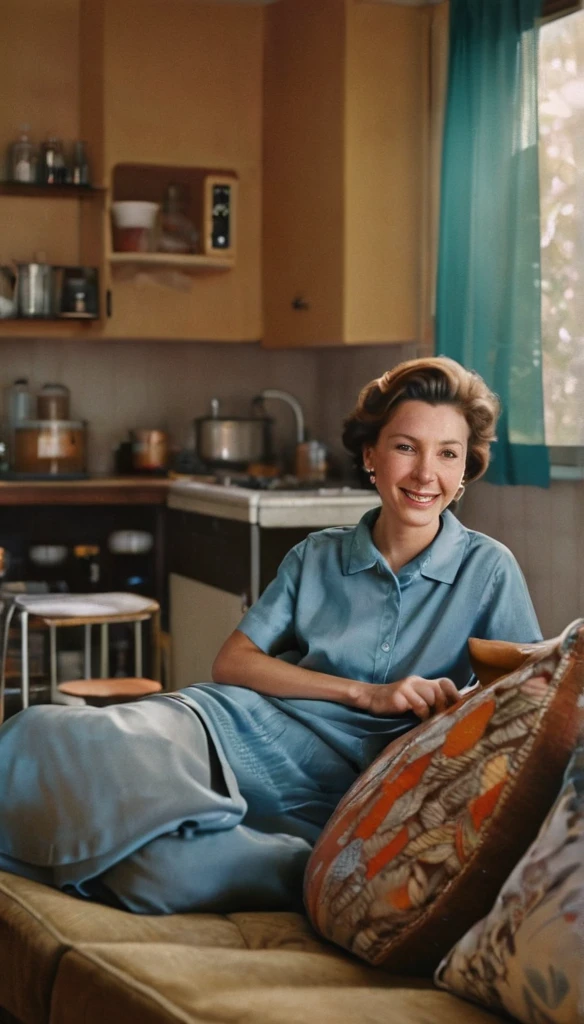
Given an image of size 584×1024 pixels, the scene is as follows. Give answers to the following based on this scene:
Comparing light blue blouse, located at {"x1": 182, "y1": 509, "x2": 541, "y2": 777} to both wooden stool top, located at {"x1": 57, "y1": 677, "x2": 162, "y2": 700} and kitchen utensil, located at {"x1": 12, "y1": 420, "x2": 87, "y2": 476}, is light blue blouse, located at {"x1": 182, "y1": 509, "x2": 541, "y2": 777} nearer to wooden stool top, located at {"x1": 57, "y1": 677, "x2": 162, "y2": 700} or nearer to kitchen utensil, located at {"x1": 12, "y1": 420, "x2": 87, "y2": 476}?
wooden stool top, located at {"x1": 57, "y1": 677, "x2": 162, "y2": 700}

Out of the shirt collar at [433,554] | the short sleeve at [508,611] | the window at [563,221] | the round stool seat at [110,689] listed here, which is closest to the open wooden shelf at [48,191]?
the window at [563,221]

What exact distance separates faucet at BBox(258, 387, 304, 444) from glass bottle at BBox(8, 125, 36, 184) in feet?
3.91

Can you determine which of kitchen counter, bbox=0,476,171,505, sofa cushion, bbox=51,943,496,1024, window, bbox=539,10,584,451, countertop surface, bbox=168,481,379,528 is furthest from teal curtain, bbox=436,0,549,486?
sofa cushion, bbox=51,943,496,1024

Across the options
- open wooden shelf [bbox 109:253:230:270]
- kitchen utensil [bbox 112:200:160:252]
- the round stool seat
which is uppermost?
kitchen utensil [bbox 112:200:160:252]

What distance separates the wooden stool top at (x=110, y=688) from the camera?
3.46m

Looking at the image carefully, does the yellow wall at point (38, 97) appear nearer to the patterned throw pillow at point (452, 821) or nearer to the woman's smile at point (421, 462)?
the woman's smile at point (421, 462)

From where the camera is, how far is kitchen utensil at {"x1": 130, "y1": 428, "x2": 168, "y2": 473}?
4992 millimetres

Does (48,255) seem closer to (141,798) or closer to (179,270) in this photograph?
(179,270)

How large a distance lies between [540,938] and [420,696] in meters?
0.69

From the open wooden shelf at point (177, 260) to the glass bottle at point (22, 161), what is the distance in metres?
0.43

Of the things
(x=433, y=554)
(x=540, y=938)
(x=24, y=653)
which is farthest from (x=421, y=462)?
(x=24, y=653)

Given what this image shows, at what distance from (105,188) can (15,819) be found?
346cm

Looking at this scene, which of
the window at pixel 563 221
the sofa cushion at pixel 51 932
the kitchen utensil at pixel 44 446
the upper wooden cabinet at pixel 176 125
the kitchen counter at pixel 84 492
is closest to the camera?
the sofa cushion at pixel 51 932

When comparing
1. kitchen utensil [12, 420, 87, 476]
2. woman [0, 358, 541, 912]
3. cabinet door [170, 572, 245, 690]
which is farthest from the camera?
kitchen utensil [12, 420, 87, 476]
